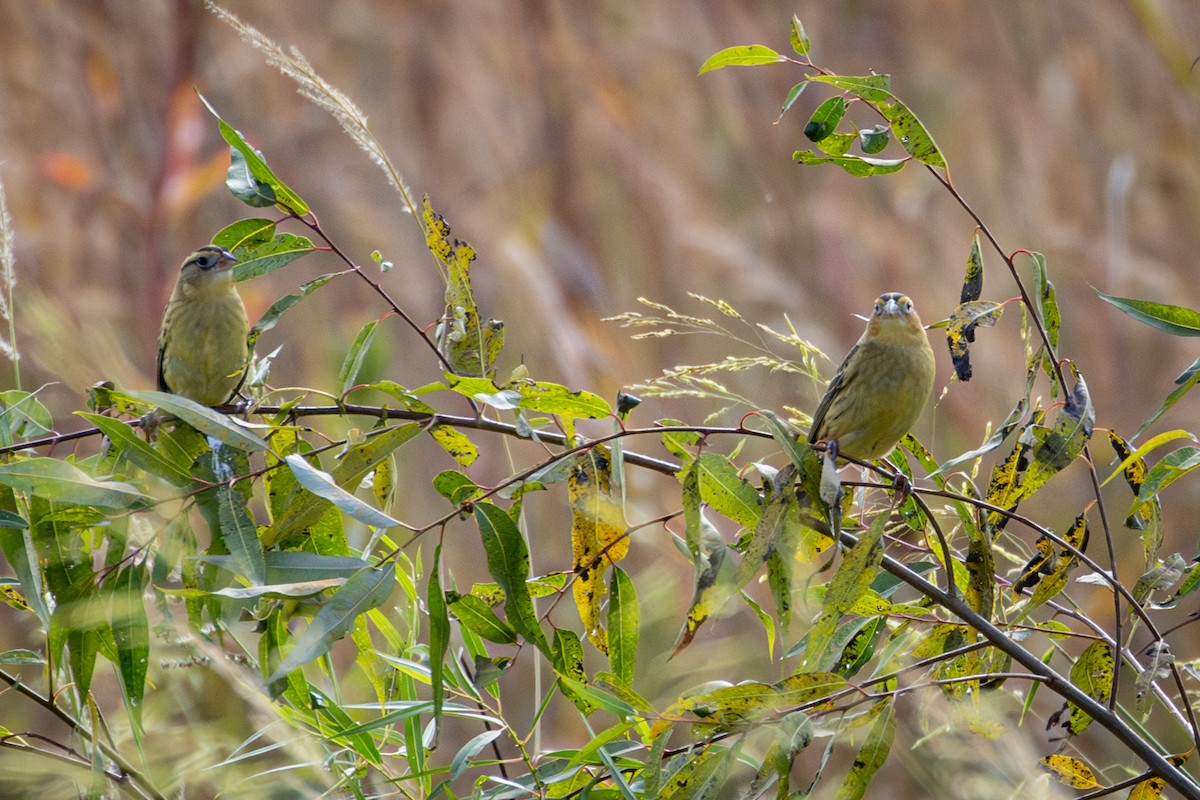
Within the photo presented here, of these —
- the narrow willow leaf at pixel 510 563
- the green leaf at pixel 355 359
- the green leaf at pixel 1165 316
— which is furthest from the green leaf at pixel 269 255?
the green leaf at pixel 1165 316

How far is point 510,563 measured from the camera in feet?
4.89

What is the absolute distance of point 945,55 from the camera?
5613 mm

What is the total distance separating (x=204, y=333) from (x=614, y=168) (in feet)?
9.81

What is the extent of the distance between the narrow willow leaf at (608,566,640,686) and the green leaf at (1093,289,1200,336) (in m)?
0.76

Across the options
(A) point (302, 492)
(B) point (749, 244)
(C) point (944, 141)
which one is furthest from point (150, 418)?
(C) point (944, 141)

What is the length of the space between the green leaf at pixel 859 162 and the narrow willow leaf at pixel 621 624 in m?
0.62

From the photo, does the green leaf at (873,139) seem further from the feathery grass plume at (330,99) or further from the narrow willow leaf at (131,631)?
the narrow willow leaf at (131,631)

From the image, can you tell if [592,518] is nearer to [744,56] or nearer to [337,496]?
[337,496]

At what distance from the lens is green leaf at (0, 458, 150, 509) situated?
4.61 ft

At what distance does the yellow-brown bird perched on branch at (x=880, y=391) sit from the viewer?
2.56 m

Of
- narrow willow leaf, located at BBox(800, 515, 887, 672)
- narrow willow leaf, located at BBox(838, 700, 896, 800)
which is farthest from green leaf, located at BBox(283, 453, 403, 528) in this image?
narrow willow leaf, located at BBox(838, 700, 896, 800)

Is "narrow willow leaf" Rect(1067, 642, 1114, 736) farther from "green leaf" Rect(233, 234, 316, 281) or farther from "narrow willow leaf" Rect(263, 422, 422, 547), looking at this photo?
"green leaf" Rect(233, 234, 316, 281)

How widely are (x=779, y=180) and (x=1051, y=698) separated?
8.79ft

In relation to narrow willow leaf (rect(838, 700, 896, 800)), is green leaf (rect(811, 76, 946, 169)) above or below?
above
